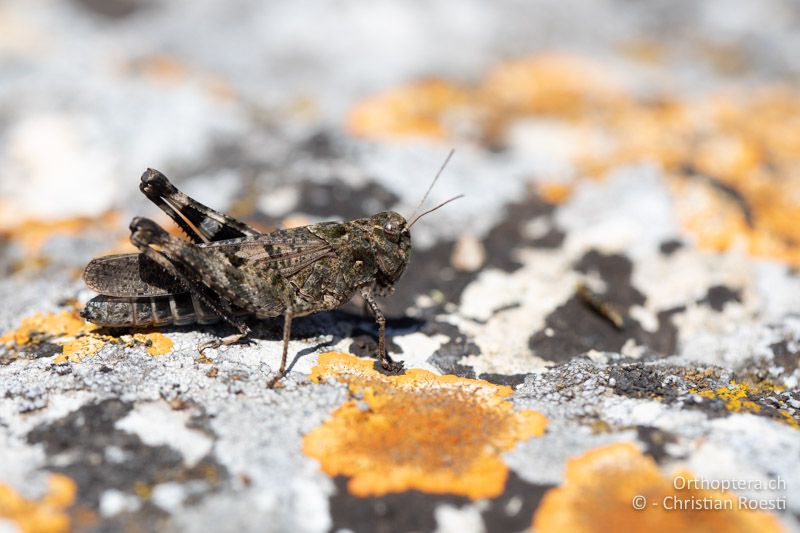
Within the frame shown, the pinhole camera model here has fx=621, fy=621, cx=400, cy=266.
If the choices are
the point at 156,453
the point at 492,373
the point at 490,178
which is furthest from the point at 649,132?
the point at 156,453

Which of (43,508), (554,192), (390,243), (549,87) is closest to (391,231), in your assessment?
(390,243)

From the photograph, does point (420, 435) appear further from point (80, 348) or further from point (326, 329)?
point (80, 348)

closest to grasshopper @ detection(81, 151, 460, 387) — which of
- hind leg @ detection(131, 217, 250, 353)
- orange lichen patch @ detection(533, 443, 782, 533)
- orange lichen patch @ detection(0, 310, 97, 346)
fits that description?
hind leg @ detection(131, 217, 250, 353)

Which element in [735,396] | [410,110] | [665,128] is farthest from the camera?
[410,110]

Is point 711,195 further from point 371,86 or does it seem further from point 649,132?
point 371,86

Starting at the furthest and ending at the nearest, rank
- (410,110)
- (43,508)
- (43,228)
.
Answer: (410,110) < (43,228) < (43,508)

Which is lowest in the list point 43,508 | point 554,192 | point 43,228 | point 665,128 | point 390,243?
point 43,508
